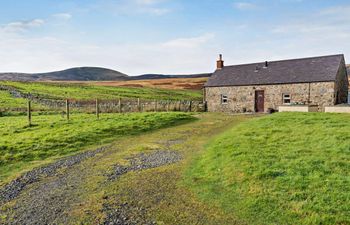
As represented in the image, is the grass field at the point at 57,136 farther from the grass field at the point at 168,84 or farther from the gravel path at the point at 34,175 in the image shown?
the grass field at the point at 168,84

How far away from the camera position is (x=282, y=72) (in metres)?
37.1

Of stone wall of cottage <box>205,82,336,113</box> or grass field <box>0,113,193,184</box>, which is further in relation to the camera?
stone wall of cottage <box>205,82,336,113</box>

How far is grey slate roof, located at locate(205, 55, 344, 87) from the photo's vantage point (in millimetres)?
33688

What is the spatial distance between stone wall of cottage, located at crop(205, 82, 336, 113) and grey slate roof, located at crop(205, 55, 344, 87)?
0.60 metres

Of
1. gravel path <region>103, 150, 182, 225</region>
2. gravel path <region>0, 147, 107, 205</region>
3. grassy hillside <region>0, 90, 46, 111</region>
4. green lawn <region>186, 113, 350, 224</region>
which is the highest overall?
grassy hillside <region>0, 90, 46, 111</region>

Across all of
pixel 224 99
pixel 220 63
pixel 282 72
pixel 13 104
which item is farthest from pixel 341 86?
pixel 13 104

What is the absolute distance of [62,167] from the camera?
1293 cm

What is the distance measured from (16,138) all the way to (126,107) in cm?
2103

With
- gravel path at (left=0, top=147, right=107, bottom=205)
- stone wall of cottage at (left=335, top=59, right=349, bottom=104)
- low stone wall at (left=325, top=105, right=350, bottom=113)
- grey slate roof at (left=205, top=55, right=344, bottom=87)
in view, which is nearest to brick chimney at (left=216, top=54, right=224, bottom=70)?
grey slate roof at (left=205, top=55, right=344, bottom=87)

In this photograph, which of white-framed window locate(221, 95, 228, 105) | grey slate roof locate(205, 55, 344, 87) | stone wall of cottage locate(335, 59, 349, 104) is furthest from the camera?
white-framed window locate(221, 95, 228, 105)

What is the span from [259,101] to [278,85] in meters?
3.18

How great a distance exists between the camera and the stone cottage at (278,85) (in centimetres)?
3306

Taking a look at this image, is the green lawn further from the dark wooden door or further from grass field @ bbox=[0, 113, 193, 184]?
the dark wooden door

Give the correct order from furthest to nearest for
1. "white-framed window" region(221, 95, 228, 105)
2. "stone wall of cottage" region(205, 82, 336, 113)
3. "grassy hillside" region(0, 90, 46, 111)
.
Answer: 1. "white-framed window" region(221, 95, 228, 105)
2. "grassy hillside" region(0, 90, 46, 111)
3. "stone wall of cottage" region(205, 82, 336, 113)
